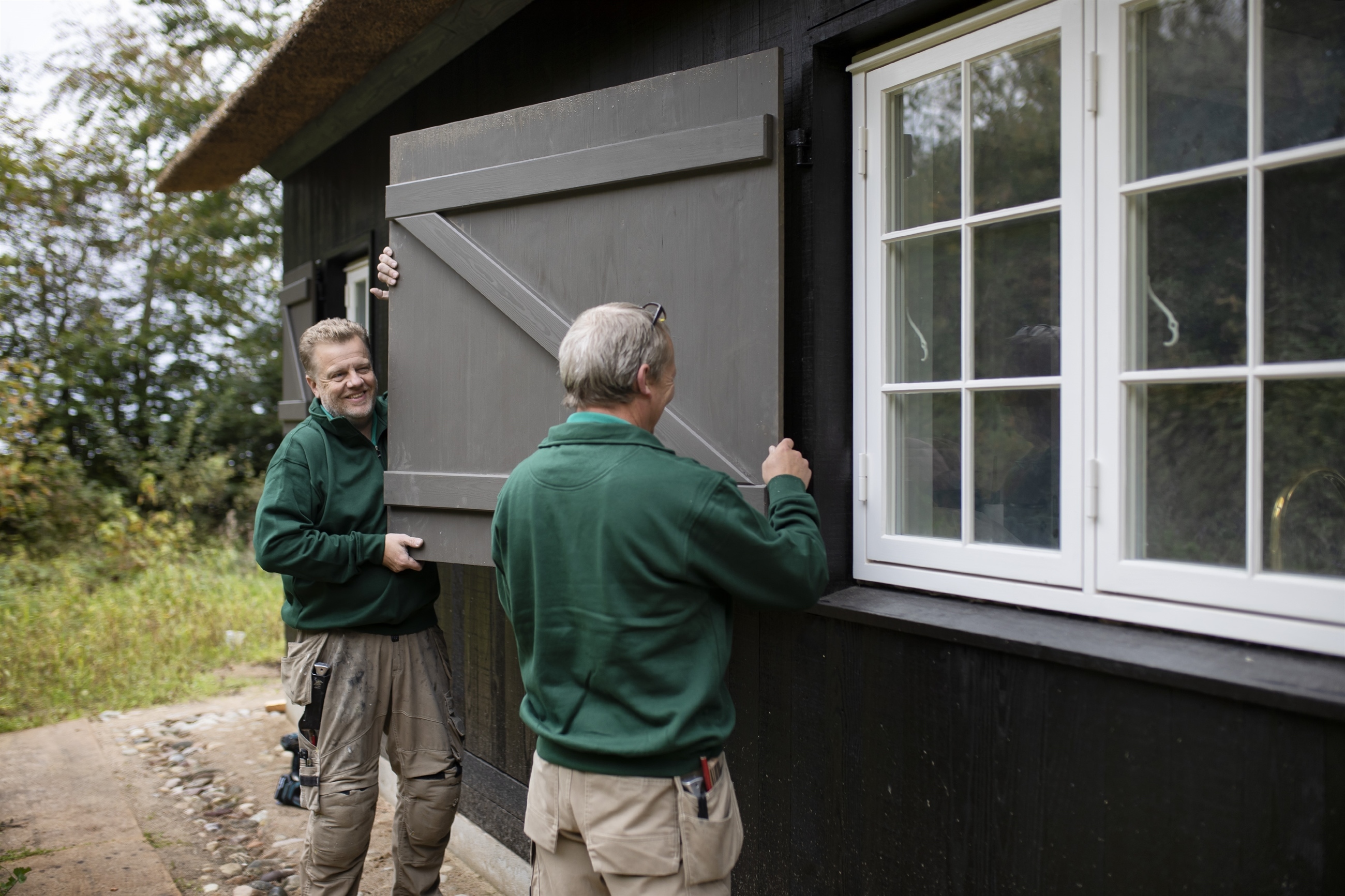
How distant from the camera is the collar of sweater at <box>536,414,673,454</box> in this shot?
1611mm

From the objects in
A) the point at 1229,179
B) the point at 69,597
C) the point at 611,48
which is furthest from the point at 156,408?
the point at 1229,179

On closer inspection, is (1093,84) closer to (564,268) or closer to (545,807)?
(564,268)

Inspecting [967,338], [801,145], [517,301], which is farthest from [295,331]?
[967,338]

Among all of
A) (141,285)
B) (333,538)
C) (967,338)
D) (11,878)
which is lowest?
(11,878)

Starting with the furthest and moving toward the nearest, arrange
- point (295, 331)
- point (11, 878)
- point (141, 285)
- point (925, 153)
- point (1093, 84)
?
point (141, 285)
point (295, 331)
point (11, 878)
point (925, 153)
point (1093, 84)

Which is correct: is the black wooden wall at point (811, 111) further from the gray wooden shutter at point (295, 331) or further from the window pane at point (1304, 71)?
the gray wooden shutter at point (295, 331)

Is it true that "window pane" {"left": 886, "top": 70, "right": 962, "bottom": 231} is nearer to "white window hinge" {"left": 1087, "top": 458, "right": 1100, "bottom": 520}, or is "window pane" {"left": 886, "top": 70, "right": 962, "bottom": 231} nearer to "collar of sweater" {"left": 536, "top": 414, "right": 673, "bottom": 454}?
"white window hinge" {"left": 1087, "top": 458, "right": 1100, "bottom": 520}

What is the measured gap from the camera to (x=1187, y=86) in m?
1.64

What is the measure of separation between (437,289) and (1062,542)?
183 centimetres

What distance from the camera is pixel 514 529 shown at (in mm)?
1666

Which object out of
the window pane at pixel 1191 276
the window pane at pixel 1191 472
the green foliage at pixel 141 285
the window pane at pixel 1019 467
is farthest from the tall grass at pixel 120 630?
the window pane at pixel 1191 276

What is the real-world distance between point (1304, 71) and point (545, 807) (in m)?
1.83

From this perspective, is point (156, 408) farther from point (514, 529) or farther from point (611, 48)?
point (514, 529)

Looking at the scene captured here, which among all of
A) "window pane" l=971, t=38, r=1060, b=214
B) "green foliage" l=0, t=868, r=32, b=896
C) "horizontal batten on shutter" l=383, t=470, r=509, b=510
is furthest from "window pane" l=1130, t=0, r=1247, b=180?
"green foliage" l=0, t=868, r=32, b=896
